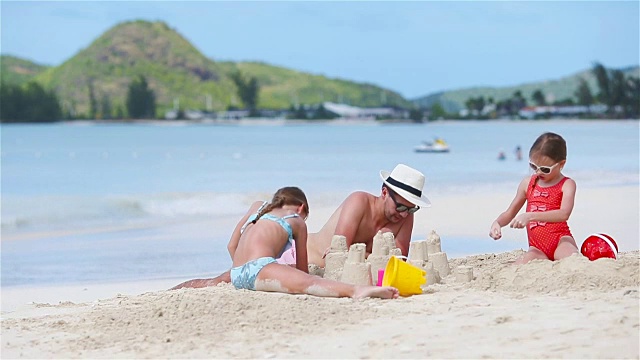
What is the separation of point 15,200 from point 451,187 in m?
10.6

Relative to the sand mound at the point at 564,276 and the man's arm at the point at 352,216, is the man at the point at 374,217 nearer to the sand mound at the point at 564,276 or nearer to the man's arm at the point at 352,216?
the man's arm at the point at 352,216

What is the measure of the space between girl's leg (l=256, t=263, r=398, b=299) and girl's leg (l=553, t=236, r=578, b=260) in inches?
58.1

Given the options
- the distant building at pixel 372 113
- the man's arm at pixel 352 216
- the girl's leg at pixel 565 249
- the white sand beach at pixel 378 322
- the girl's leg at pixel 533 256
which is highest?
the man's arm at pixel 352 216

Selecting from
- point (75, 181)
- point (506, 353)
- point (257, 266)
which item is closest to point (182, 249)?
point (257, 266)

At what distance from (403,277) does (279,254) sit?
3.04 feet

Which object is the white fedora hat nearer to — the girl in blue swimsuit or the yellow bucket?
the girl in blue swimsuit

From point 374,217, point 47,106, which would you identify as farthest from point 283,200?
point 47,106

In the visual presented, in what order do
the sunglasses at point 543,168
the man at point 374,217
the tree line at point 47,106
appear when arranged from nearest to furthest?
the sunglasses at point 543,168
the man at point 374,217
the tree line at point 47,106

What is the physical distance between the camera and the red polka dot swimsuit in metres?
7.42

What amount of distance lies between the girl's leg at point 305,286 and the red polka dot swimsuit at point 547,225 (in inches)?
58.3

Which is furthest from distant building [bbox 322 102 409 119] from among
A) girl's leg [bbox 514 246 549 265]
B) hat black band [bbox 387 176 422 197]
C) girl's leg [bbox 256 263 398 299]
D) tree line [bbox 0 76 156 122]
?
girl's leg [bbox 256 263 398 299]

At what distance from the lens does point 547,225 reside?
7422 millimetres

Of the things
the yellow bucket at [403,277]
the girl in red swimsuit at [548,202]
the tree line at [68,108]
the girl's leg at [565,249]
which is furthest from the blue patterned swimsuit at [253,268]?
the tree line at [68,108]

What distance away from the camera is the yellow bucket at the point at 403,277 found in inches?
260
